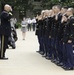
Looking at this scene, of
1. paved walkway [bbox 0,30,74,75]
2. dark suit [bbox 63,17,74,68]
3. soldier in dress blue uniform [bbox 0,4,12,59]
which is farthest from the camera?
soldier in dress blue uniform [bbox 0,4,12,59]

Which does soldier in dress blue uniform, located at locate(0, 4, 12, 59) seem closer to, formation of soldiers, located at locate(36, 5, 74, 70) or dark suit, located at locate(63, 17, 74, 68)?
formation of soldiers, located at locate(36, 5, 74, 70)

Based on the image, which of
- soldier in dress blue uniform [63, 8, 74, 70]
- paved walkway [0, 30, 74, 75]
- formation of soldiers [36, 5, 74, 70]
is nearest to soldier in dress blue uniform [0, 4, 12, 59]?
paved walkway [0, 30, 74, 75]

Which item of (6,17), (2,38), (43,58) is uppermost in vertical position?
(6,17)

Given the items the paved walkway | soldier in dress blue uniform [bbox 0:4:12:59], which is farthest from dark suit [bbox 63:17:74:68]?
soldier in dress blue uniform [bbox 0:4:12:59]

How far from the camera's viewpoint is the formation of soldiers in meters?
10.6

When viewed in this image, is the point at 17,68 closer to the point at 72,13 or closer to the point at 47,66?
the point at 47,66

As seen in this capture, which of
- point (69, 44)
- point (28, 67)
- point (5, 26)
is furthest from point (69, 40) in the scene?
point (5, 26)

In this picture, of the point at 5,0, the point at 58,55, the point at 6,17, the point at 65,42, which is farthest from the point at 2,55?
the point at 5,0

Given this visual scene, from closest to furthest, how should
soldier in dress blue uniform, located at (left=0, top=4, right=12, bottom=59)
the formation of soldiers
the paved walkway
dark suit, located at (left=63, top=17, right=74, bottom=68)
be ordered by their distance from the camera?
1. the paved walkway
2. dark suit, located at (left=63, top=17, right=74, bottom=68)
3. the formation of soldiers
4. soldier in dress blue uniform, located at (left=0, top=4, right=12, bottom=59)

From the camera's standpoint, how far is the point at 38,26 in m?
15.4

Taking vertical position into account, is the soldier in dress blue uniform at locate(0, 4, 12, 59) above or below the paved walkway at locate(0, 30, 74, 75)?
above

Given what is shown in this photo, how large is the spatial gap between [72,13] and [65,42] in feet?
3.21

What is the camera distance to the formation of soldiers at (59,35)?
10578 mm

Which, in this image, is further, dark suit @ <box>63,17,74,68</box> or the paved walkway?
dark suit @ <box>63,17,74,68</box>
